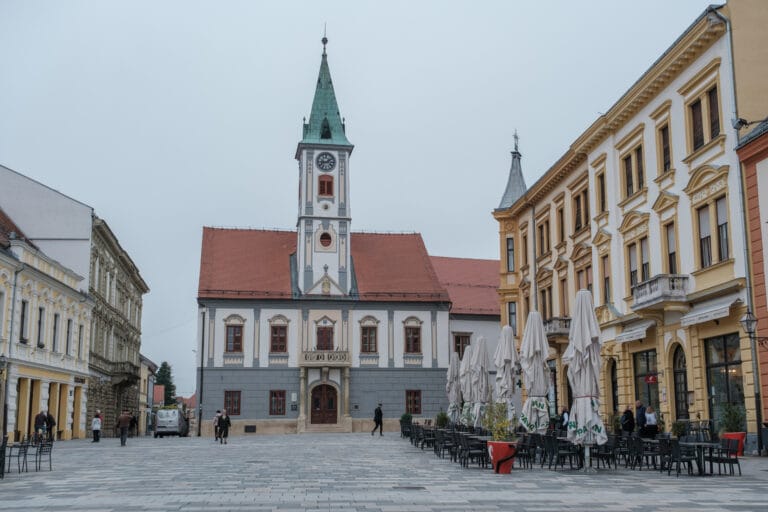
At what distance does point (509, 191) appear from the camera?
1821 inches

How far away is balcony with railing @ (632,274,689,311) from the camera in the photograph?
2547 centimetres

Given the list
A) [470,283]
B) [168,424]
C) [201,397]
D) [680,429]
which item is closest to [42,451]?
[680,429]

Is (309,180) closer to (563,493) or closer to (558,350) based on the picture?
(558,350)

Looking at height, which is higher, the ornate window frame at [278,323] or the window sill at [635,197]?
the window sill at [635,197]

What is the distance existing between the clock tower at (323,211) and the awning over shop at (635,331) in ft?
83.9

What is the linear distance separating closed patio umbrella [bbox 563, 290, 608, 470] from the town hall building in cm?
3183

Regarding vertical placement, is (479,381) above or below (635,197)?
below

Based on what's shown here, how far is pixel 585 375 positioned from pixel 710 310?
19.7 ft

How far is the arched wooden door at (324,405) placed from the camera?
1998 inches

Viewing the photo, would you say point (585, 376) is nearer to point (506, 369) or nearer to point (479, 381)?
point (506, 369)

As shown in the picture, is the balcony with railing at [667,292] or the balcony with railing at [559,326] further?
the balcony with railing at [559,326]

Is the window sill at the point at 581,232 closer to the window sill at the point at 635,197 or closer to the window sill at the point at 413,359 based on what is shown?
the window sill at the point at 635,197

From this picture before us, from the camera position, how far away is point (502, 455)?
710 inches

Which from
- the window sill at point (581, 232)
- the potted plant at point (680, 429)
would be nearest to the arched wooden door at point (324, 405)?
the window sill at point (581, 232)
